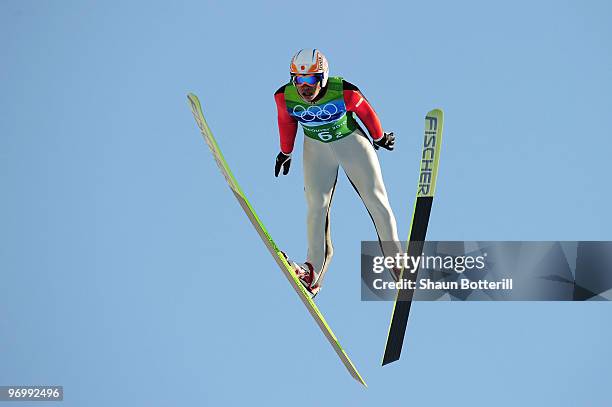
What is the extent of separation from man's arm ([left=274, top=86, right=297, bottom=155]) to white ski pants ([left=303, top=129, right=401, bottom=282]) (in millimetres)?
204

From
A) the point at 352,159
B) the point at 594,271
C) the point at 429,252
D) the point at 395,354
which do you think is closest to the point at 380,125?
the point at 352,159

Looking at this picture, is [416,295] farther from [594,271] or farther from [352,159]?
[594,271]

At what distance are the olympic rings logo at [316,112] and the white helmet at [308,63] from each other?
0.44m

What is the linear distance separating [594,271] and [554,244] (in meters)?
0.81

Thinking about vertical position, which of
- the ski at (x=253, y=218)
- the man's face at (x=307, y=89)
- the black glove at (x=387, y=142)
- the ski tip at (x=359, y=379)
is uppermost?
the man's face at (x=307, y=89)

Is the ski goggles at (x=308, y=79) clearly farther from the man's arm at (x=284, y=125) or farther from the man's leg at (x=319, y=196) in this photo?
the man's leg at (x=319, y=196)

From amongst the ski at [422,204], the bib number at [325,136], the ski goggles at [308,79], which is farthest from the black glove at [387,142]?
the ski goggles at [308,79]

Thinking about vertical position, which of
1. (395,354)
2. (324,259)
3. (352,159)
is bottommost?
(395,354)

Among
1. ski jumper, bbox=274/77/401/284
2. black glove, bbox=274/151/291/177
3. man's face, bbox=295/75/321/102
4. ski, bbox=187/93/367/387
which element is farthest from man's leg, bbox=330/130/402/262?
ski, bbox=187/93/367/387

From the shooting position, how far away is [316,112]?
13258 millimetres

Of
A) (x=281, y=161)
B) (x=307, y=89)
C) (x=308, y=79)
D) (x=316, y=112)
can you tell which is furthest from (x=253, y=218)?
(x=308, y=79)

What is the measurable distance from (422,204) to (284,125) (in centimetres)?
193

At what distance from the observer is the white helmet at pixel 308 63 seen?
12.8 metres

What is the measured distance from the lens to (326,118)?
43.8 ft
